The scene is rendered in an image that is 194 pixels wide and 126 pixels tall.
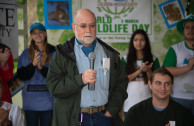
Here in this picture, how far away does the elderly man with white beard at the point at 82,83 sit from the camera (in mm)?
1688

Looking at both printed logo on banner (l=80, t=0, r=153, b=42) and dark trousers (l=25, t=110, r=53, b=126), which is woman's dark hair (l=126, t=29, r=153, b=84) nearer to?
printed logo on banner (l=80, t=0, r=153, b=42)

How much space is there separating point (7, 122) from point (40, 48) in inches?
42.5

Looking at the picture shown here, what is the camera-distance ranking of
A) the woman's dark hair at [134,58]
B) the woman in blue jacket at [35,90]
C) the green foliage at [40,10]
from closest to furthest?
1. the woman in blue jacket at [35,90]
2. the woman's dark hair at [134,58]
3. the green foliage at [40,10]

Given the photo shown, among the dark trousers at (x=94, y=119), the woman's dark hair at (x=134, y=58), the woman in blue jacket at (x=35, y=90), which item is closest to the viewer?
the dark trousers at (x=94, y=119)

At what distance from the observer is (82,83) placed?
1.61 metres

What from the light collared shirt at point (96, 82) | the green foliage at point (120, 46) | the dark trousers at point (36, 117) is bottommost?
the dark trousers at point (36, 117)

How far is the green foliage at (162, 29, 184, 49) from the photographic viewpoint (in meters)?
4.04

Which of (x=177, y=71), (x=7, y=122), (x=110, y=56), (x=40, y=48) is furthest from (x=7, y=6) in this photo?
(x=177, y=71)

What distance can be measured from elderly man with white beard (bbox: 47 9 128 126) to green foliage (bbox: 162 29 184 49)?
2473 mm

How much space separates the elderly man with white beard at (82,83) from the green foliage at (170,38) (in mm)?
2473

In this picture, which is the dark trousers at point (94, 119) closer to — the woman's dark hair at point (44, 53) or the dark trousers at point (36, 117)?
the dark trousers at point (36, 117)

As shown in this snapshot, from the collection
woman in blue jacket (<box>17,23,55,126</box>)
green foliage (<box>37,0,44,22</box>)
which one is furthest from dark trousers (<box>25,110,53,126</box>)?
green foliage (<box>37,0,44,22</box>)

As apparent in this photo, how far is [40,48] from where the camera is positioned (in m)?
2.79

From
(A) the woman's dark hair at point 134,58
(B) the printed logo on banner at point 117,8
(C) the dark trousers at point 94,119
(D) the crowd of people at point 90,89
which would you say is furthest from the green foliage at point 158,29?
(C) the dark trousers at point 94,119
